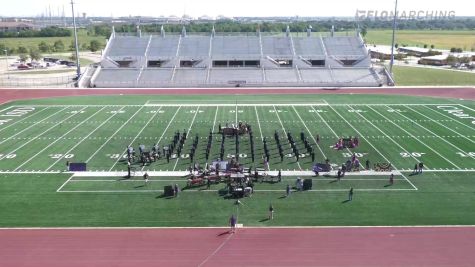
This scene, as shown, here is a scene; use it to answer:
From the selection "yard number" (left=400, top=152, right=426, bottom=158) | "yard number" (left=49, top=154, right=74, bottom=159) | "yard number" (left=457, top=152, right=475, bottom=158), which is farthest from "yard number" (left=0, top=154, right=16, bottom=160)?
"yard number" (left=457, top=152, right=475, bottom=158)

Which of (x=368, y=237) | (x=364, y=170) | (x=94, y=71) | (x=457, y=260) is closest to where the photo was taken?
(x=457, y=260)

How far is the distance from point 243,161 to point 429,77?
4553 cm

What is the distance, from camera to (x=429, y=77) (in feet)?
210

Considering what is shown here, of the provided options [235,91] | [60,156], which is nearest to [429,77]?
[235,91]

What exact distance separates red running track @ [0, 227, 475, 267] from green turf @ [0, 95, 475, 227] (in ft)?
3.04

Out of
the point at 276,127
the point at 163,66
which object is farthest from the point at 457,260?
the point at 163,66

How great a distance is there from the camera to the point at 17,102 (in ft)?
157

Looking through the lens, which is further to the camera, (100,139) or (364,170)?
(100,139)

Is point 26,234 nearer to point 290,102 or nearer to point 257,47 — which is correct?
point 290,102

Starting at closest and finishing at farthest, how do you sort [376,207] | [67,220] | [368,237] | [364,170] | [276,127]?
1. [368,237]
2. [67,220]
3. [376,207]
4. [364,170]
5. [276,127]

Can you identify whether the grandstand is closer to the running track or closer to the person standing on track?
the person standing on track

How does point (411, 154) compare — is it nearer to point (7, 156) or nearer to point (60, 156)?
point (60, 156)

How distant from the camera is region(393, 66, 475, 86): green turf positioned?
6042 cm

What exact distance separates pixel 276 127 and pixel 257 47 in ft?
120
